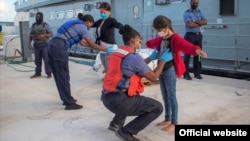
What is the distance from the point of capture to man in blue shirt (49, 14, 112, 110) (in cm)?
461

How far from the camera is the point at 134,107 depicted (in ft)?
10.6

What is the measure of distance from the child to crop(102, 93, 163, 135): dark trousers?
17.2 inches

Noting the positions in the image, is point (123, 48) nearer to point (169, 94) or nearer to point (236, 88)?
point (169, 94)

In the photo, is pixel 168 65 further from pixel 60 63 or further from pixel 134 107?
pixel 60 63

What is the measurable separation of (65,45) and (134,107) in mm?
1877

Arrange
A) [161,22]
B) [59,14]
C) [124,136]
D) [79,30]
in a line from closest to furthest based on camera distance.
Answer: [124,136] → [161,22] → [79,30] → [59,14]

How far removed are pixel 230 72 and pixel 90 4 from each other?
7223mm

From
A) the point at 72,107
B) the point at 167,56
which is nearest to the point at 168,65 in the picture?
the point at 167,56

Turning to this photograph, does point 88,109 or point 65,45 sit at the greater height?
point 65,45

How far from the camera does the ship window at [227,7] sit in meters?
7.46

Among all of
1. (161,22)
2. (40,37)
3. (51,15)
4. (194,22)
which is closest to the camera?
(161,22)

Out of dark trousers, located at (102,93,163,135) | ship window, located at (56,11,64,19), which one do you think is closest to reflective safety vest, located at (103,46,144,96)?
dark trousers, located at (102,93,163,135)

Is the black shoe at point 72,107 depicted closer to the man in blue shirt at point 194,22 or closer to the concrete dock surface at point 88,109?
the concrete dock surface at point 88,109

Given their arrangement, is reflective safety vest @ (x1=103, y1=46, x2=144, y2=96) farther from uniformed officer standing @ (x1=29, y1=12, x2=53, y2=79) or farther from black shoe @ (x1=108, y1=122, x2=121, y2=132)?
uniformed officer standing @ (x1=29, y1=12, x2=53, y2=79)
